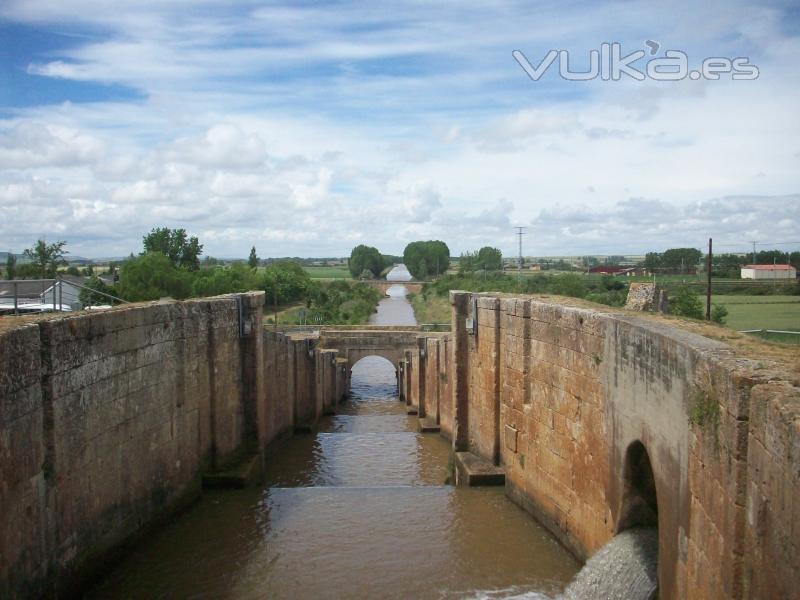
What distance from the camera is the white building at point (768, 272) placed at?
34.4 meters

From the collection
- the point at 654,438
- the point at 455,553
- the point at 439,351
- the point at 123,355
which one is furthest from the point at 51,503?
the point at 439,351

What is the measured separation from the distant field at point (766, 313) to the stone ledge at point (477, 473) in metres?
5.61

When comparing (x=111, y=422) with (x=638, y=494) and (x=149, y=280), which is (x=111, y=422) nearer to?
(x=638, y=494)

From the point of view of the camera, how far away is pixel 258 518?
11.3 meters

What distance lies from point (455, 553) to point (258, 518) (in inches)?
130

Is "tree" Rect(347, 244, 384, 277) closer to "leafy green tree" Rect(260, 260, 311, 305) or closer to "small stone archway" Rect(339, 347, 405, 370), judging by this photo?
"leafy green tree" Rect(260, 260, 311, 305)

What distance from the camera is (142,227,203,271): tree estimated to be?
59.3 m

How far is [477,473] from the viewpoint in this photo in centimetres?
1299

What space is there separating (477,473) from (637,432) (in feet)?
18.4

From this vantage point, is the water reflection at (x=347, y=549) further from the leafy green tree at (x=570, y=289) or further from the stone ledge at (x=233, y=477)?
the leafy green tree at (x=570, y=289)

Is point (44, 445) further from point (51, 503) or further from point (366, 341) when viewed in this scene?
point (366, 341)

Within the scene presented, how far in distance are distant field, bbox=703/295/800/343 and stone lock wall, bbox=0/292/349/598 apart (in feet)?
32.8

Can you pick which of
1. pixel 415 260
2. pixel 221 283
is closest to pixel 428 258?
pixel 415 260

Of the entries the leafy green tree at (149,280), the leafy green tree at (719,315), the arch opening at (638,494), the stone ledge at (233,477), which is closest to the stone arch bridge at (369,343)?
the leafy green tree at (149,280)
